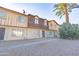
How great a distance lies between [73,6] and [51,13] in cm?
47

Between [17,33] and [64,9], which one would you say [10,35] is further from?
[64,9]

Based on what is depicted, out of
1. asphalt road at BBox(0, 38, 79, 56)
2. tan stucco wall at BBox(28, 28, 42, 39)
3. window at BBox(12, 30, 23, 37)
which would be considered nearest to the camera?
asphalt road at BBox(0, 38, 79, 56)

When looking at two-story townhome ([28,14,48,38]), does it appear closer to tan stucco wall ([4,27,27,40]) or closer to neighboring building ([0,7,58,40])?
neighboring building ([0,7,58,40])

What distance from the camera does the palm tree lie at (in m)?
→ 3.24

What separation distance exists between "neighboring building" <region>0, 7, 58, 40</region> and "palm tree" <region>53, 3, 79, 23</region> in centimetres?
23

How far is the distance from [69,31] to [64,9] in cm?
49

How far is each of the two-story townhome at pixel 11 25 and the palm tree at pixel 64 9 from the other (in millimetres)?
729

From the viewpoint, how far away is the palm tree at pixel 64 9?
324 cm

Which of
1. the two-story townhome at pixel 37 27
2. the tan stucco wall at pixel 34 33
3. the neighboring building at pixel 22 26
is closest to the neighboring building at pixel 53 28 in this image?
the neighboring building at pixel 22 26

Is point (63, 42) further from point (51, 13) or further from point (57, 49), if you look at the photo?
point (51, 13)

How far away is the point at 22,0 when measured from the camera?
3.21m

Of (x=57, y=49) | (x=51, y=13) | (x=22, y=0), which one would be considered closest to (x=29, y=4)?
(x=22, y=0)

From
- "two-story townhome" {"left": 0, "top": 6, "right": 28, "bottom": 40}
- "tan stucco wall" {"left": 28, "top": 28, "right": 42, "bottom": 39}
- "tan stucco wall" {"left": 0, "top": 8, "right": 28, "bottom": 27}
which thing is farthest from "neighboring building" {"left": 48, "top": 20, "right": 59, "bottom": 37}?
"tan stucco wall" {"left": 0, "top": 8, "right": 28, "bottom": 27}

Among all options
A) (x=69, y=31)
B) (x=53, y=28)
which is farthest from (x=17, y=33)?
(x=69, y=31)
